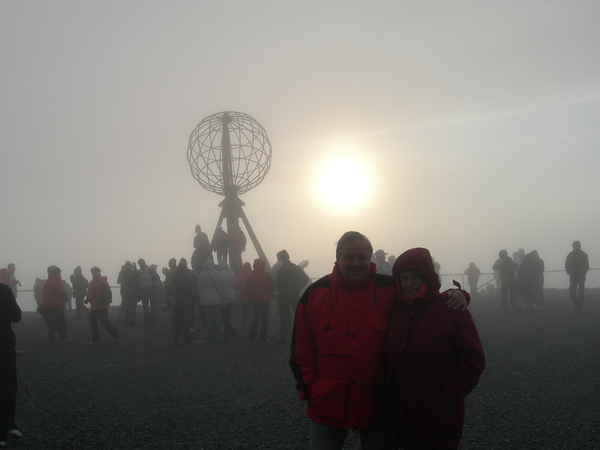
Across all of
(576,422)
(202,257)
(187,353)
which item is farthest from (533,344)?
(202,257)

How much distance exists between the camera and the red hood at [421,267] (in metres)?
3.38

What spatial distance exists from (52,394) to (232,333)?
6.10 metres

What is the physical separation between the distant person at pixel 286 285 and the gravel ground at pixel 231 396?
0.66m

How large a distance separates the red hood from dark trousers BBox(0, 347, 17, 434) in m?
4.39

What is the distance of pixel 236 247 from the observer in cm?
1953

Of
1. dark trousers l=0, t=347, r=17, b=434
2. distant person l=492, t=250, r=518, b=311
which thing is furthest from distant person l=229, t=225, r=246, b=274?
dark trousers l=0, t=347, r=17, b=434

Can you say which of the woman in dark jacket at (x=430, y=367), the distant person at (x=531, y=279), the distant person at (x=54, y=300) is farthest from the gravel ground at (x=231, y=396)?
the distant person at (x=531, y=279)

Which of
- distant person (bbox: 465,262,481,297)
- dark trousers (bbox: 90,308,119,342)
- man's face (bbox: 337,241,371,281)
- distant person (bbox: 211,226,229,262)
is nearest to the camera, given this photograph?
→ man's face (bbox: 337,241,371,281)

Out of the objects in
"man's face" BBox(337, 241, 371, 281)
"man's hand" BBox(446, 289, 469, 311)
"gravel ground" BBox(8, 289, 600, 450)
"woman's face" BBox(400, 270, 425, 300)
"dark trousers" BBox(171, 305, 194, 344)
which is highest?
"man's face" BBox(337, 241, 371, 281)

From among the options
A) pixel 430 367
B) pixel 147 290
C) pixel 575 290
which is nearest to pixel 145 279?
pixel 147 290

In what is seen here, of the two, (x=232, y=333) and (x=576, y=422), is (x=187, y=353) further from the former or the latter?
(x=576, y=422)

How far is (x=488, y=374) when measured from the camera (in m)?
7.99

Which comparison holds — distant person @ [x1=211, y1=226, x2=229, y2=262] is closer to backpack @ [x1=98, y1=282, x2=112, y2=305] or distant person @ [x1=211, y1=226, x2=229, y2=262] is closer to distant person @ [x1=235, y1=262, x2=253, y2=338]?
distant person @ [x1=235, y1=262, x2=253, y2=338]

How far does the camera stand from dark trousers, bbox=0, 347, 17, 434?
5.52m
